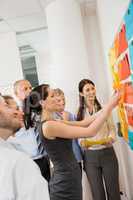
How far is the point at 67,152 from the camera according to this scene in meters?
1.80

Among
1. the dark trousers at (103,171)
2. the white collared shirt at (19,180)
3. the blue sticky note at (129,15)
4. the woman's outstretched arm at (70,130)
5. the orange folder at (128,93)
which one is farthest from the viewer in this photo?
the dark trousers at (103,171)

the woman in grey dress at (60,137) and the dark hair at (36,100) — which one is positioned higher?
the dark hair at (36,100)

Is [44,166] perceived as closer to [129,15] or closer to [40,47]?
[129,15]

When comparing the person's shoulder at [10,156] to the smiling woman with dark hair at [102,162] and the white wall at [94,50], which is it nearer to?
the smiling woman with dark hair at [102,162]

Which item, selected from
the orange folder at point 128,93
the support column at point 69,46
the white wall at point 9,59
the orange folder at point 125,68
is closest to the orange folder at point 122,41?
the orange folder at point 125,68

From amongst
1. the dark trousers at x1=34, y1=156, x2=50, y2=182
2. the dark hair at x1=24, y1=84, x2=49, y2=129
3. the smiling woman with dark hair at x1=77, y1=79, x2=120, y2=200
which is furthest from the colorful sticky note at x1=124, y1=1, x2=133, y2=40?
the dark trousers at x1=34, y1=156, x2=50, y2=182

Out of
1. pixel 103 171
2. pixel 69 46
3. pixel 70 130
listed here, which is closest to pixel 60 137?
pixel 70 130

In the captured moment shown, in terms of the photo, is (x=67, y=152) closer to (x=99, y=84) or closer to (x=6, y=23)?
(x=99, y=84)

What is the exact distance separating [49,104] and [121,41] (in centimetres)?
60

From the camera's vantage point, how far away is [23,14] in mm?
3771

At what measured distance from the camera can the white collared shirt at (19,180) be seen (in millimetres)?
917

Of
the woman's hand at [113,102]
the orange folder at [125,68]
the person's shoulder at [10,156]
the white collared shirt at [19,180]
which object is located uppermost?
the orange folder at [125,68]

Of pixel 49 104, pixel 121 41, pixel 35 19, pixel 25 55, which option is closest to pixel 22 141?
pixel 49 104

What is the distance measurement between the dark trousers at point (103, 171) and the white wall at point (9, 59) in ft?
7.58
